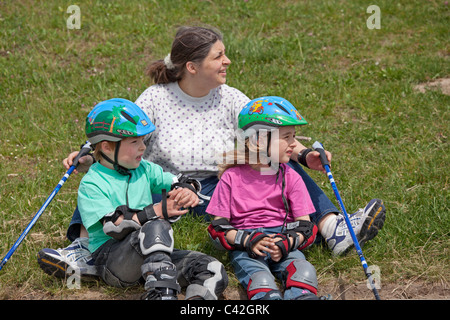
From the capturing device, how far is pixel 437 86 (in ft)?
28.0

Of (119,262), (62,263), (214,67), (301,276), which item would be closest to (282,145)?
(301,276)

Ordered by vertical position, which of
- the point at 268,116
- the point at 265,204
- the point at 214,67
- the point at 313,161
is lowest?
the point at 265,204

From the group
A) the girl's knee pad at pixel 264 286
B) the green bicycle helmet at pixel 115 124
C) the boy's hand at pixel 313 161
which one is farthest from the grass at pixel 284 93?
the green bicycle helmet at pixel 115 124

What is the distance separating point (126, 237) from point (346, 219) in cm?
183

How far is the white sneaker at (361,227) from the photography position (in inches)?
188

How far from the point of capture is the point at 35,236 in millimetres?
5473

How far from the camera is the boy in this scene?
13.8 ft

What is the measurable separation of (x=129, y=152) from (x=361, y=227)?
208 cm

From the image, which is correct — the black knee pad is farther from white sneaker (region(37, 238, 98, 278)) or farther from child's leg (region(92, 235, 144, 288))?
white sneaker (region(37, 238, 98, 278))

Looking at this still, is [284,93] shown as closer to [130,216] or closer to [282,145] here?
[282,145]

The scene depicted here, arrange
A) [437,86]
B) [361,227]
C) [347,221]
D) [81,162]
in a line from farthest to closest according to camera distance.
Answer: [437,86] < [81,162] < [361,227] < [347,221]

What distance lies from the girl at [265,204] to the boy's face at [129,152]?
76 cm

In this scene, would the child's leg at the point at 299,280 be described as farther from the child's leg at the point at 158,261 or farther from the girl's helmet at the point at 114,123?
the girl's helmet at the point at 114,123

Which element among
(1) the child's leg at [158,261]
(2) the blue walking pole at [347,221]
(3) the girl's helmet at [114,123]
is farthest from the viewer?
(3) the girl's helmet at [114,123]
